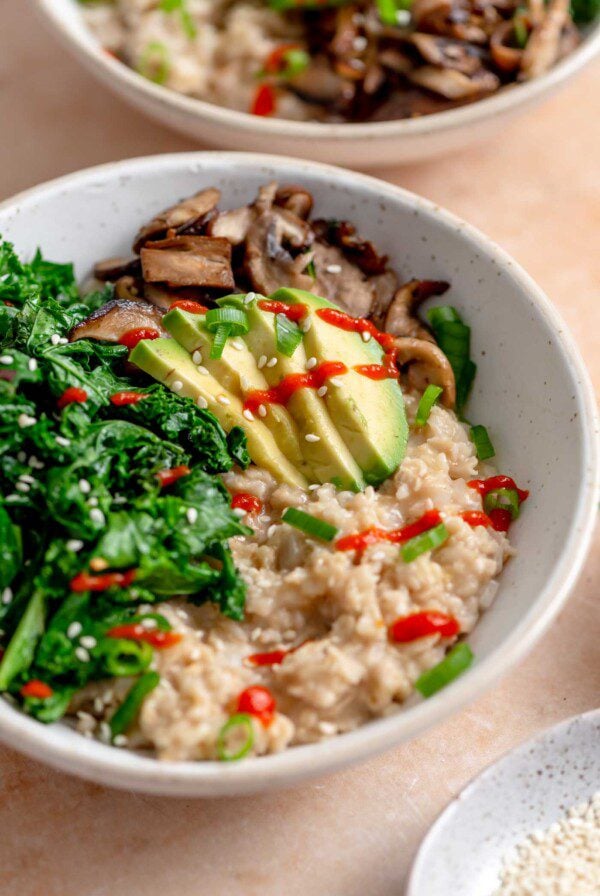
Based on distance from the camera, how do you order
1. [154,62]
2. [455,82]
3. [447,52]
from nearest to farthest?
[455,82] → [447,52] → [154,62]

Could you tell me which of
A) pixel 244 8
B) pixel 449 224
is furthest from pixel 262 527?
pixel 244 8

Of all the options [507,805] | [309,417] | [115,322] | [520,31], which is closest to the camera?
[507,805]

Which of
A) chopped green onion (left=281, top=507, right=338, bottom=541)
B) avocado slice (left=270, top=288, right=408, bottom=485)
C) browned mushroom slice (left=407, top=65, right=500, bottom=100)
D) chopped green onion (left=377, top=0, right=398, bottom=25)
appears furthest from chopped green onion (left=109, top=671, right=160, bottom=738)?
chopped green onion (left=377, top=0, right=398, bottom=25)

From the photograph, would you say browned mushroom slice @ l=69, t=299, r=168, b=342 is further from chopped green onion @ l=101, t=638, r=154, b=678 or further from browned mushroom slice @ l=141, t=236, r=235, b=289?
chopped green onion @ l=101, t=638, r=154, b=678

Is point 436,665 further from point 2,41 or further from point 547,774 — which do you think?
point 2,41

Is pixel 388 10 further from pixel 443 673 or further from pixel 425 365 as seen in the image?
pixel 443 673

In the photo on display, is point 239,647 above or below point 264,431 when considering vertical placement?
below

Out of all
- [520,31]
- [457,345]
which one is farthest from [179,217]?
[520,31]
